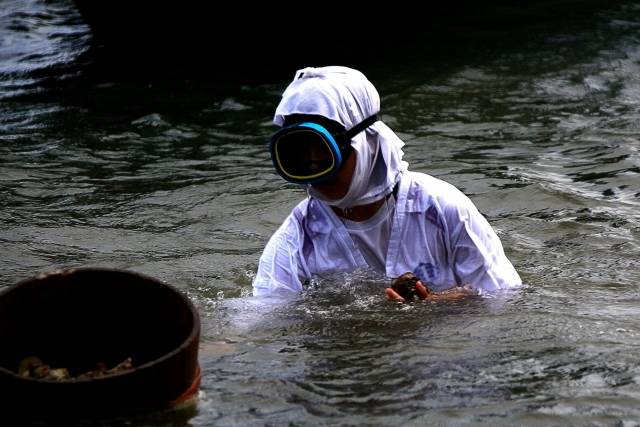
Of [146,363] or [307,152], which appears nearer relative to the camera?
[146,363]

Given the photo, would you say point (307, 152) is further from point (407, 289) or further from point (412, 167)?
point (412, 167)

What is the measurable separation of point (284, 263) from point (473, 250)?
804 millimetres

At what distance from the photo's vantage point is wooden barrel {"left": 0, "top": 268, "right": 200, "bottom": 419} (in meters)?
2.94

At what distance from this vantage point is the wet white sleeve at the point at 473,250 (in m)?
4.45

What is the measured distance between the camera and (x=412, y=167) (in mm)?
7852

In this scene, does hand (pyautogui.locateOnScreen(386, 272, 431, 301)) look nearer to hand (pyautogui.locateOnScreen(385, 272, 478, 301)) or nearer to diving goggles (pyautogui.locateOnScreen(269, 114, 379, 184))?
hand (pyautogui.locateOnScreen(385, 272, 478, 301))

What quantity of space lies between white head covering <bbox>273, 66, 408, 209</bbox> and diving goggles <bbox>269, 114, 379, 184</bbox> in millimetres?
74

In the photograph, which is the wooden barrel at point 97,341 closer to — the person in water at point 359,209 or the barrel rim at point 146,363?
the barrel rim at point 146,363

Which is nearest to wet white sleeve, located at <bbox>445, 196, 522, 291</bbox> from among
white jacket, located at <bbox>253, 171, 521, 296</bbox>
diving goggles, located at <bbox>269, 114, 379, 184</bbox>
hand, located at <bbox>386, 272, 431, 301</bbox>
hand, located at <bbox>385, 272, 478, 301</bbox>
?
white jacket, located at <bbox>253, 171, 521, 296</bbox>

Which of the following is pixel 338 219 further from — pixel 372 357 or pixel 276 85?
pixel 276 85

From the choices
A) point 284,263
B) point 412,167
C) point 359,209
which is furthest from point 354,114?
point 412,167

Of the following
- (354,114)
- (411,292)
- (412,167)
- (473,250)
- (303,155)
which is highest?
(354,114)

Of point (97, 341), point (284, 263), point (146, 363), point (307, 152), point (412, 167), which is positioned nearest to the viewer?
point (146, 363)

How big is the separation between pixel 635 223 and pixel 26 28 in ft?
32.9
